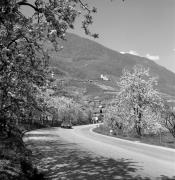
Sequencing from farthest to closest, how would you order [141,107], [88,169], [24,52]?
1. [141,107]
2. [88,169]
3. [24,52]

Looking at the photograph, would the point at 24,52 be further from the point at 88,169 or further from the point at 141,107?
the point at 141,107

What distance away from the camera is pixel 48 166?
14172 mm

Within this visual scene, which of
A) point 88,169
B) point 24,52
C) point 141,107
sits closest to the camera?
point 24,52

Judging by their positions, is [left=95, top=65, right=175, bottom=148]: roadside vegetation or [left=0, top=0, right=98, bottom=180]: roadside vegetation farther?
[left=95, top=65, right=175, bottom=148]: roadside vegetation

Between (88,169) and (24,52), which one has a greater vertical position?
(24,52)

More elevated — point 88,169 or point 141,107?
point 141,107

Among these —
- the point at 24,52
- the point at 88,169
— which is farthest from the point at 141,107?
the point at 24,52

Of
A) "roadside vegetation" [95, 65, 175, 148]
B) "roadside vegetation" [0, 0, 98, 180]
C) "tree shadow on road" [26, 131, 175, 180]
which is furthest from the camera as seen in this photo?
"roadside vegetation" [95, 65, 175, 148]

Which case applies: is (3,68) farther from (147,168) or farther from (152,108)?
(152,108)

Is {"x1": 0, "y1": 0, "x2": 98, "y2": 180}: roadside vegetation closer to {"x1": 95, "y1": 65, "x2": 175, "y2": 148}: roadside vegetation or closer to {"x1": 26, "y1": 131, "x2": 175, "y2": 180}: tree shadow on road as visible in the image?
{"x1": 26, "y1": 131, "x2": 175, "y2": 180}: tree shadow on road

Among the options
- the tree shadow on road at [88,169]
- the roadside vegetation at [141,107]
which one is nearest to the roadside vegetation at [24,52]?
the tree shadow on road at [88,169]

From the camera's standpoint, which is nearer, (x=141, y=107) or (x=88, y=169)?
(x=88, y=169)

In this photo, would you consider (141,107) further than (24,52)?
Yes

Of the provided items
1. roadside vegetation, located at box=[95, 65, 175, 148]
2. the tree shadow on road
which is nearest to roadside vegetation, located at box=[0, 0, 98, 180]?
the tree shadow on road
